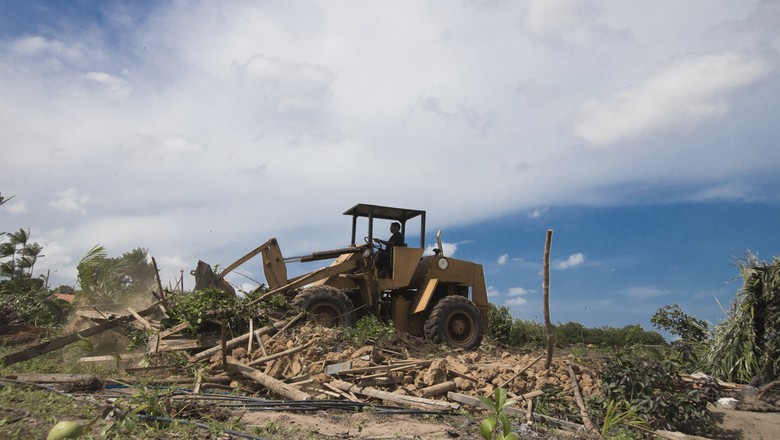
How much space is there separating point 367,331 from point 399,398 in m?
3.52

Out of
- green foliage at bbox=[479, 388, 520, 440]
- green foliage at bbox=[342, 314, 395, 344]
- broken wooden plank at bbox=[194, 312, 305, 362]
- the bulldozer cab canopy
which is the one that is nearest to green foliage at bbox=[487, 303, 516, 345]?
the bulldozer cab canopy

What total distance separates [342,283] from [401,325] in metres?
1.65

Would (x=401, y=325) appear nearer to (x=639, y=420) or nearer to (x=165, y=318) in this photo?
(x=165, y=318)

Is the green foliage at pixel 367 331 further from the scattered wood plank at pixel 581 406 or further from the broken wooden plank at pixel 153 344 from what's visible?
the scattered wood plank at pixel 581 406

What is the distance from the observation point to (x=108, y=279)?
14.4 m

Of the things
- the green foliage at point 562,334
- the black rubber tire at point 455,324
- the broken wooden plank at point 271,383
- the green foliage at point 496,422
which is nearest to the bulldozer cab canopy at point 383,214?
the black rubber tire at point 455,324

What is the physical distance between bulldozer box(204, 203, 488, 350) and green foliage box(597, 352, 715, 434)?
5.27 metres

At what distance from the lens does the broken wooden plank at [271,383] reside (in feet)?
23.6

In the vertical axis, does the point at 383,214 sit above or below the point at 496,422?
above

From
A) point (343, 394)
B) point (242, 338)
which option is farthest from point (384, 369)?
point (242, 338)

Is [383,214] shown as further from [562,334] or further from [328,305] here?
[562,334]

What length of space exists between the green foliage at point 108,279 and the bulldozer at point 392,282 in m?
3.80

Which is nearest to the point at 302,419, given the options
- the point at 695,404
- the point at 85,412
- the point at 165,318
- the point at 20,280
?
the point at 85,412

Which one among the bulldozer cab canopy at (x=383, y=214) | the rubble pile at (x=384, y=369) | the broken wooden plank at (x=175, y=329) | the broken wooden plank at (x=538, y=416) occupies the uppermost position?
the bulldozer cab canopy at (x=383, y=214)
